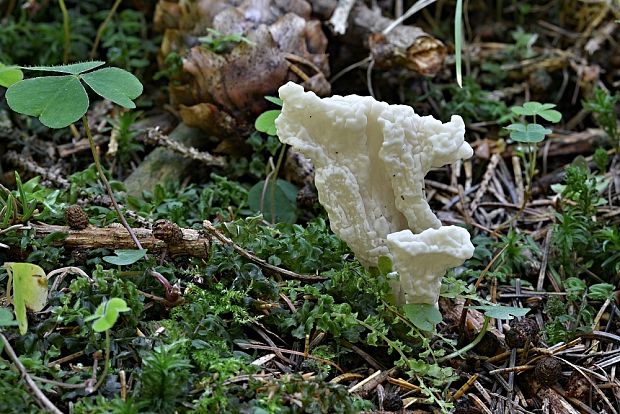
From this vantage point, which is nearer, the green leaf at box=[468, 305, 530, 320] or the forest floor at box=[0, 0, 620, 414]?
the forest floor at box=[0, 0, 620, 414]

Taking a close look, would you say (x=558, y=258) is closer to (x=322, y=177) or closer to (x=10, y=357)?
(x=322, y=177)

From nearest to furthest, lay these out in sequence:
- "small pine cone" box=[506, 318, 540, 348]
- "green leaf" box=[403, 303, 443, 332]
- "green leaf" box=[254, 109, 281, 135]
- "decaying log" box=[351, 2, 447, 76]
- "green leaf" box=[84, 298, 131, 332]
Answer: "green leaf" box=[84, 298, 131, 332] < "green leaf" box=[403, 303, 443, 332] < "small pine cone" box=[506, 318, 540, 348] < "green leaf" box=[254, 109, 281, 135] < "decaying log" box=[351, 2, 447, 76]

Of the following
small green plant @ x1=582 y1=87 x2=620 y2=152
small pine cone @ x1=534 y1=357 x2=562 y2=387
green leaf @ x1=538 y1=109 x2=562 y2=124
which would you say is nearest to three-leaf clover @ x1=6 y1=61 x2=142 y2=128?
small pine cone @ x1=534 y1=357 x2=562 y2=387

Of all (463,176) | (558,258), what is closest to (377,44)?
(463,176)

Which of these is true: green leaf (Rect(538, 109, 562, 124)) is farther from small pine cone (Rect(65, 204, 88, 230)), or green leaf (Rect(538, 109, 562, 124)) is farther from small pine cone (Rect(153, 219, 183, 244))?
small pine cone (Rect(65, 204, 88, 230))

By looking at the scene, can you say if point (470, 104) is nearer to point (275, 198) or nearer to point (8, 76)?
point (275, 198)

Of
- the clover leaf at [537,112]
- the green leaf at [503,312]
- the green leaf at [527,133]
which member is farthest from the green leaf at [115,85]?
the clover leaf at [537,112]

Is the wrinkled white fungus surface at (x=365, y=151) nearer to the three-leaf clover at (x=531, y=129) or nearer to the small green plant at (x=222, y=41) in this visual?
the three-leaf clover at (x=531, y=129)
